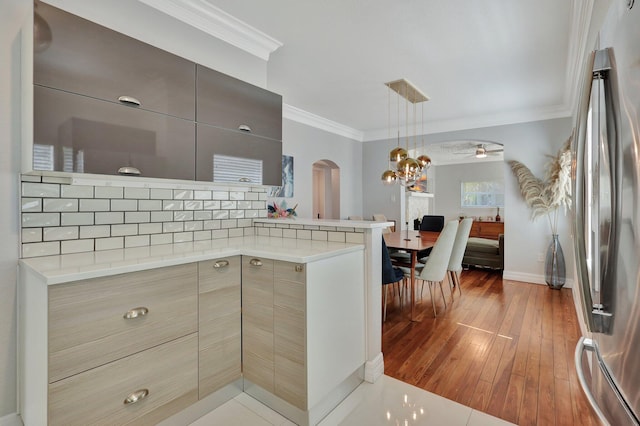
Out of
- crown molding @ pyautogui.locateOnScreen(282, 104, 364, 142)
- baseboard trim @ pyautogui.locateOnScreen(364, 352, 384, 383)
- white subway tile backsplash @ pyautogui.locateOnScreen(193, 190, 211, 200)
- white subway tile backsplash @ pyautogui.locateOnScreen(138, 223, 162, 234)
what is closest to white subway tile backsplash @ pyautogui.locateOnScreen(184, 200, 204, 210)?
white subway tile backsplash @ pyautogui.locateOnScreen(193, 190, 211, 200)

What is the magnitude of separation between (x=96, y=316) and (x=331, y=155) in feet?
15.4

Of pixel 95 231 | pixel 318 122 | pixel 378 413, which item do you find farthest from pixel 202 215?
pixel 318 122

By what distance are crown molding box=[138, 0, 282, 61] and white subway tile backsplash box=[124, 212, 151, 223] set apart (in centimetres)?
136

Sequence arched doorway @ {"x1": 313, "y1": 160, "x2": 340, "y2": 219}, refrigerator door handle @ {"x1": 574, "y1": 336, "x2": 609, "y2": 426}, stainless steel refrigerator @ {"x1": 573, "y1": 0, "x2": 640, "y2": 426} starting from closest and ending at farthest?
stainless steel refrigerator @ {"x1": 573, "y1": 0, "x2": 640, "y2": 426}, refrigerator door handle @ {"x1": 574, "y1": 336, "x2": 609, "y2": 426}, arched doorway @ {"x1": 313, "y1": 160, "x2": 340, "y2": 219}

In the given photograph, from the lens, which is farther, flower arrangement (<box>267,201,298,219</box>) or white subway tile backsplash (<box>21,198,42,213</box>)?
flower arrangement (<box>267,201,298,219</box>)

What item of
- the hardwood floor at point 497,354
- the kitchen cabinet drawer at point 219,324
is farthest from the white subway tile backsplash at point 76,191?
the hardwood floor at point 497,354

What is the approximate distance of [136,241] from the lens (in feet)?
6.51

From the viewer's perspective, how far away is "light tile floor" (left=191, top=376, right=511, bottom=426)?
66.1 inches

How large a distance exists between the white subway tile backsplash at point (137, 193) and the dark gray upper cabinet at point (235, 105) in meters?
0.59

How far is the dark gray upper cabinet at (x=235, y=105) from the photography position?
2.01 meters

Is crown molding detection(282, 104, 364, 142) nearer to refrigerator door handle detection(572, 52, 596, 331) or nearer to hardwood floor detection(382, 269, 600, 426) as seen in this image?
hardwood floor detection(382, 269, 600, 426)

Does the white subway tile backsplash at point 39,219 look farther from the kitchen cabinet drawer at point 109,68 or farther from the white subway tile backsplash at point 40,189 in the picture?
the kitchen cabinet drawer at point 109,68

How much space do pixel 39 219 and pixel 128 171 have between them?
0.50m

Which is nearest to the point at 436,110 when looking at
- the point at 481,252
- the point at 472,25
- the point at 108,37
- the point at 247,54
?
the point at 472,25
